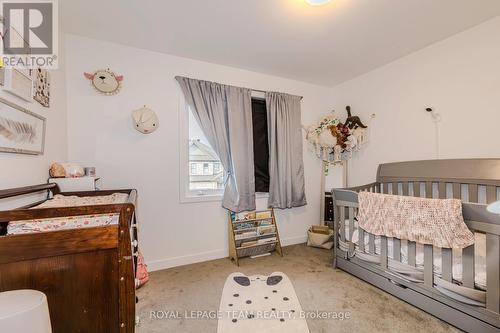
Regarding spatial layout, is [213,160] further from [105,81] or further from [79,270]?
[79,270]

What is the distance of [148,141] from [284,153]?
5.27ft

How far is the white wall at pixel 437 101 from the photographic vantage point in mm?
1876

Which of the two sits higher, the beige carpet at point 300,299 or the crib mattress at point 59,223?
the crib mattress at point 59,223

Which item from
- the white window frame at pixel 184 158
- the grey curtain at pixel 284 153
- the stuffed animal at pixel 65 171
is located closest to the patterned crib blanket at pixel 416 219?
the grey curtain at pixel 284 153

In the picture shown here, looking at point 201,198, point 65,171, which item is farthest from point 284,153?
Result: point 65,171

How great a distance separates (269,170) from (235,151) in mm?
557

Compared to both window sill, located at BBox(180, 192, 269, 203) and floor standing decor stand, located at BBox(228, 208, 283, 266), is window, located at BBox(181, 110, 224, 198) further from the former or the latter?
floor standing decor stand, located at BBox(228, 208, 283, 266)

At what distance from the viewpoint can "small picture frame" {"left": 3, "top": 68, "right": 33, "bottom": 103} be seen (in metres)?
1.24

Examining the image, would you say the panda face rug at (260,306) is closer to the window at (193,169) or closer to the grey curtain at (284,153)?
the grey curtain at (284,153)

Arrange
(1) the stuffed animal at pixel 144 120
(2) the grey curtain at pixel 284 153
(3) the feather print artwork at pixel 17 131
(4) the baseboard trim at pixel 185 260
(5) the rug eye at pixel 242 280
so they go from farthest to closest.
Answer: (2) the grey curtain at pixel 284 153 < (4) the baseboard trim at pixel 185 260 < (1) the stuffed animal at pixel 144 120 < (5) the rug eye at pixel 242 280 < (3) the feather print artwork at pixel 17 131

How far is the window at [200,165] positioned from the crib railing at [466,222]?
113 centimetres

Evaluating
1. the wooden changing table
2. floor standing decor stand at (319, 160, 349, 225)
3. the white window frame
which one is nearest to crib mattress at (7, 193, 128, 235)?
the wooden changing table

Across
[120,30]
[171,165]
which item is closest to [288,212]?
[171,165]

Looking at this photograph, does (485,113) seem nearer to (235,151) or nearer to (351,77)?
(351,77)
